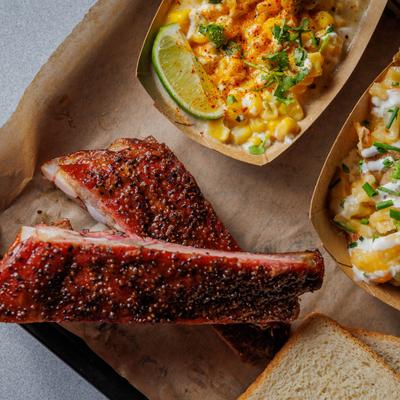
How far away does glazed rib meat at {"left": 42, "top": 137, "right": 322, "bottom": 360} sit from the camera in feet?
11.7

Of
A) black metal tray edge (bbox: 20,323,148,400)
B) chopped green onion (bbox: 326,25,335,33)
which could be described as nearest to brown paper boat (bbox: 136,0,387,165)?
chopped green onion (bbox: 326,25,335,33)

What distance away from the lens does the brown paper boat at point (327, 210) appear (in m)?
3.54

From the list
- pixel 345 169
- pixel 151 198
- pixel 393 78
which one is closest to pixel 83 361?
pixel 151 198

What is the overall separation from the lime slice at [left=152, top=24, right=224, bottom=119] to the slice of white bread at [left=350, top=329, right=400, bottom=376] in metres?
1.43

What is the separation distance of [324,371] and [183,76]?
1.77 metres

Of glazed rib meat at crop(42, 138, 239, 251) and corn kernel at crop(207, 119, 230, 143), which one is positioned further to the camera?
corn kernel at crop(207, 119, 230, 143)

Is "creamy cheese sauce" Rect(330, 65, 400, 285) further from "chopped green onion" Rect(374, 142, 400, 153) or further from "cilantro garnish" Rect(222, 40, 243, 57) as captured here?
"cilantro garnish" Rect(222, 40, 243, 57)

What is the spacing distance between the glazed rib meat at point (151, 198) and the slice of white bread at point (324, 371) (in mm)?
125

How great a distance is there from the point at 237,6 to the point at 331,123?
2.87 feet

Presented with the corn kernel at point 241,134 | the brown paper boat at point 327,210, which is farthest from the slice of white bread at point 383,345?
the corn kernel at point 241,134

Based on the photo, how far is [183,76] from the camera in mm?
3754

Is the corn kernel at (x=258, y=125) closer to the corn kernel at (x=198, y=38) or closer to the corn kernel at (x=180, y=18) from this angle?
the corn kernel at (x=198, y=38)

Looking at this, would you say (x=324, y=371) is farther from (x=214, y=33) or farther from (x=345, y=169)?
(x=214, y=33)

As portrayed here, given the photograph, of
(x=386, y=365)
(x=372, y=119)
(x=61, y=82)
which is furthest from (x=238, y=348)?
(x=61, y=82)
